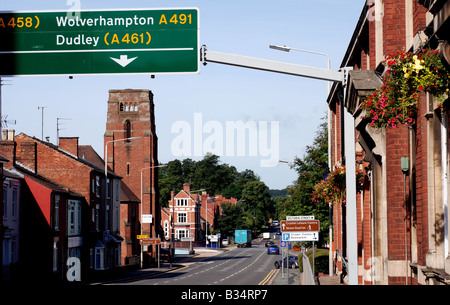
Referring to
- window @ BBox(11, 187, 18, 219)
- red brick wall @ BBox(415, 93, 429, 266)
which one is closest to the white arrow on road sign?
red brick wall @ BBox(415, 93, 429, 266)

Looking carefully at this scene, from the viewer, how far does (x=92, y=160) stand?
3327 inches

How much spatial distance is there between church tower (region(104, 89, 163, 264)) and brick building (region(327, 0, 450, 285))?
70.1 metres

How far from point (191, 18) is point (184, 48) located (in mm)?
642

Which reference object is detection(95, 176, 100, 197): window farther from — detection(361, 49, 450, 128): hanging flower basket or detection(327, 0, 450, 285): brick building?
detection(361, 49, 450, 128): hanging flower basket

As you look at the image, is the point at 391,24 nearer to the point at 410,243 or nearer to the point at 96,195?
the point at 410,243

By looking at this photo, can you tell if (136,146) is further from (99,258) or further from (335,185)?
(335,185)

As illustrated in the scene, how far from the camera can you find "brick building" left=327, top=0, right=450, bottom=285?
11.5m

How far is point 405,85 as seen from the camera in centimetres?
972

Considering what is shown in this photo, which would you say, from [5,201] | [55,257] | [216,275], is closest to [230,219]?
[216,275]

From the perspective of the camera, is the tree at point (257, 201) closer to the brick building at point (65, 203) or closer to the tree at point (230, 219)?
the tree at point (230, 219)

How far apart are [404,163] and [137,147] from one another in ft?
258

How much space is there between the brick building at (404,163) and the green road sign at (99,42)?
11.3ft

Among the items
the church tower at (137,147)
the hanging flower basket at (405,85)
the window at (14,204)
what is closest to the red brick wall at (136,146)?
the church tower at (137,147)
